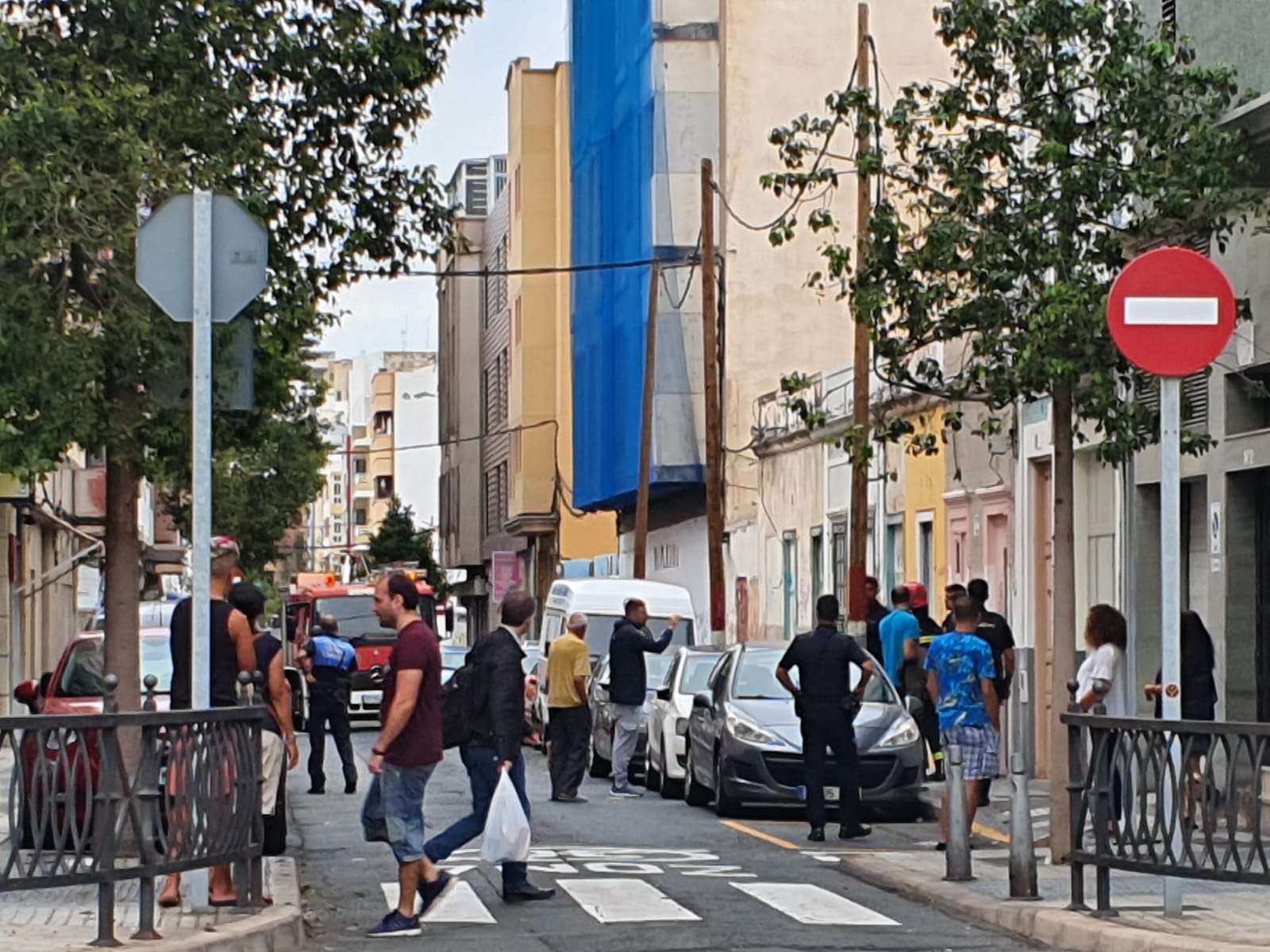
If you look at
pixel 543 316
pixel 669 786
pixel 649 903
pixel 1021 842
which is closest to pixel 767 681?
pixel 669 786

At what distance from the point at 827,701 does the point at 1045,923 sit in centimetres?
673

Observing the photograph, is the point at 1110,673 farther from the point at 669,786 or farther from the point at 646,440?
the point at 646,440

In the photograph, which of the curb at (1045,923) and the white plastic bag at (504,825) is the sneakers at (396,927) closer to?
the white plastic bag at (504,825)

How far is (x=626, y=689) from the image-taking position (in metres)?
24.8

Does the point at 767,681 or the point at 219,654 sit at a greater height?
the point at 219,654

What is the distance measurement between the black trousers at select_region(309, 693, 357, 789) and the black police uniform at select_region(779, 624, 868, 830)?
7.40 meters

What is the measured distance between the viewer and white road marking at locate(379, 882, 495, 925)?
13453 mm

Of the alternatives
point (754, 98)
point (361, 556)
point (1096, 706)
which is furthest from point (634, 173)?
point (361, 556)

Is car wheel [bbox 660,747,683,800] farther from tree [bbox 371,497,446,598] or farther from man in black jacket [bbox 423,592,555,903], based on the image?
tree [bbox 371,497,446,598]

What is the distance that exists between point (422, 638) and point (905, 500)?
20994 millimetres

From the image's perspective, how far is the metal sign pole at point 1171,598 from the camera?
12070 millimetres

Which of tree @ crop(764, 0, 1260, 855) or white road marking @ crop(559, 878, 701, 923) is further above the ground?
tree @ crop(764, 0, 1260, 855)

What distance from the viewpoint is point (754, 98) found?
48688mm

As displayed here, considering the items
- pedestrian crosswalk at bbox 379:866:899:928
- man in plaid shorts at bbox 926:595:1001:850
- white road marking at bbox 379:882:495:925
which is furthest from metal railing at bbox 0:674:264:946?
man in plaid shorts at bbox 926:595:1001:850
